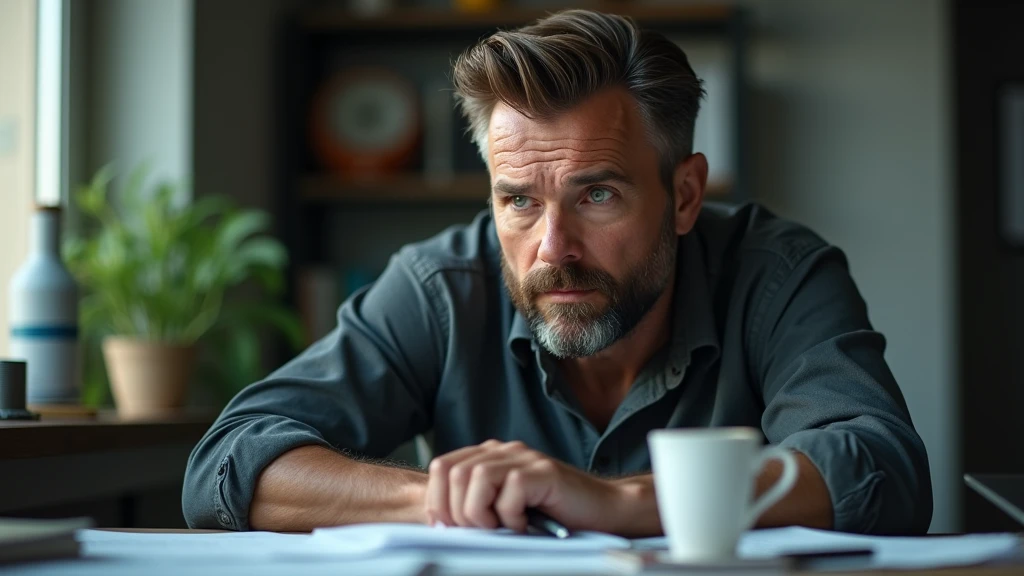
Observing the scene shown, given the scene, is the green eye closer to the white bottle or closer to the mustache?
the mustache

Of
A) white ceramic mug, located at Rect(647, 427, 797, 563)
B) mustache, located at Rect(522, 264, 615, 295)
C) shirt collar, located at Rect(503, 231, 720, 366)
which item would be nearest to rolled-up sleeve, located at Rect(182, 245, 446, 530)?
shirt collar, located at Rect(503, 231, 720, 366)

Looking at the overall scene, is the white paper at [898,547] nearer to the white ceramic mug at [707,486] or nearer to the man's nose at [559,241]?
the white ceramic mug at [707,486]

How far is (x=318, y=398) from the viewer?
147cm

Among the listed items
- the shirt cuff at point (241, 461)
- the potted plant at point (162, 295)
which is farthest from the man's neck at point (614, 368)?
the potted plant at point (162, 295)

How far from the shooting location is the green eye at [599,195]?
1.45 meters

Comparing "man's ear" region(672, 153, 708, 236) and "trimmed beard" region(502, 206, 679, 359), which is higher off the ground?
"man's ear" region(672, 153, 708, 236)

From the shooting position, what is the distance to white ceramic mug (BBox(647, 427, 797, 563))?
79 centimetres

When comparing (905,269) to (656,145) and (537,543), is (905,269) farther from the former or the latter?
(537,543)

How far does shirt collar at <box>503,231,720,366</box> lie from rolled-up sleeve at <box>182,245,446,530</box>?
4.7 inches

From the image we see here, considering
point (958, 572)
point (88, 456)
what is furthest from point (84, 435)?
point (958, 572)

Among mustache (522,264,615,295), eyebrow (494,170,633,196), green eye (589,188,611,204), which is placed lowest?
mustache (522,264,615,295)

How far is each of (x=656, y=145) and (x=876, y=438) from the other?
1.77ft

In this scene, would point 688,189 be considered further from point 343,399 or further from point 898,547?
point 898,547

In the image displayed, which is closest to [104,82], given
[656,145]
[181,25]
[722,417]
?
[181,25]
